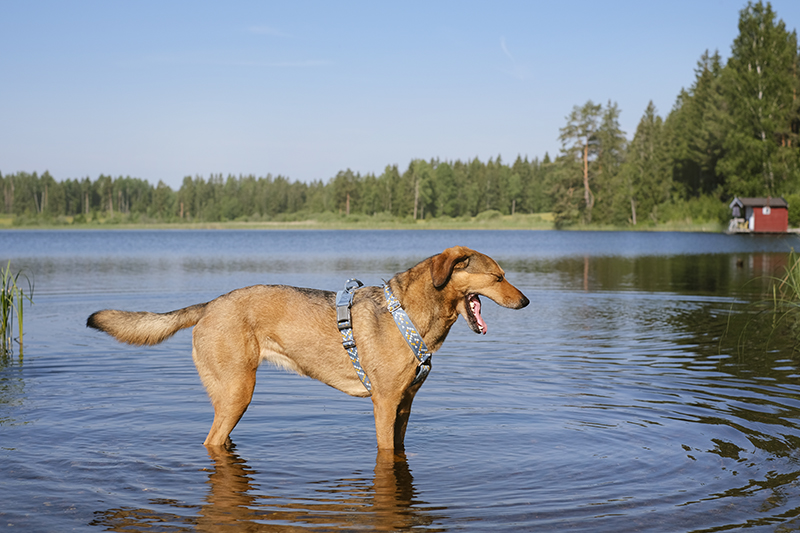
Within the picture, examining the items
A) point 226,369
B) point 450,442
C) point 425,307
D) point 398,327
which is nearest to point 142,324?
point 226,369

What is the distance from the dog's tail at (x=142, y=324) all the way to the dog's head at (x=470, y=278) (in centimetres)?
249

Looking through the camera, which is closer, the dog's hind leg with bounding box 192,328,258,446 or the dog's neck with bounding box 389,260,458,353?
the dog's neck with bounding box 389,260,458,353

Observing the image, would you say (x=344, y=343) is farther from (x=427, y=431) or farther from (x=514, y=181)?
(x=514, y=181)

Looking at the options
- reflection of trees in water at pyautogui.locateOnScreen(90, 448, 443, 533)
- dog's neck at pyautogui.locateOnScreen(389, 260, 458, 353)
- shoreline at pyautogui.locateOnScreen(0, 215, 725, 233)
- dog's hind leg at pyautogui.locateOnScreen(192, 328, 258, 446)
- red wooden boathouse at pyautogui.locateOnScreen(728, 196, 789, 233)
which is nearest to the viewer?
reflection of trees in water at pyautogui.locateOnScreen(90, 448, 443, 533)

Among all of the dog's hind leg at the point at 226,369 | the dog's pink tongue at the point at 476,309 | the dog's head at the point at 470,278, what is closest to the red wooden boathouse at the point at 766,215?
the dog's pink tongue at the point at 476,309

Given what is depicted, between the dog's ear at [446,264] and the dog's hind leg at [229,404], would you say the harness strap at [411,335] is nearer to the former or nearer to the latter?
the dog's ear at [446,264]

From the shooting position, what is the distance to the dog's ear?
22.2ft

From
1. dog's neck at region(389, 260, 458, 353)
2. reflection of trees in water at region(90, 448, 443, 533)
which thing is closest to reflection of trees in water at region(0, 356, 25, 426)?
reflection of trees in water at region(90, 448, 443, 533)

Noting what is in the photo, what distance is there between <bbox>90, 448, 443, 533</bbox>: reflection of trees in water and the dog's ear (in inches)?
71.0

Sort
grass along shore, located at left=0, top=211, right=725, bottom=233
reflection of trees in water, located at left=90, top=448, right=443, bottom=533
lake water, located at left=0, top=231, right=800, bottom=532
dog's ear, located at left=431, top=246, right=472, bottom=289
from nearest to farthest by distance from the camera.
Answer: reflection of trees in water, located at left=90, top=448, right=443, bottom=533
lake water, located at left=0, top=231, right=800, bottom=532
dog's ear, located at left=431, top=246, right=472, bottom=289
grass along shore, located at left=0, top=211, right=725, bottom=233

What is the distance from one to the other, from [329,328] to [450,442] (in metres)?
2.21

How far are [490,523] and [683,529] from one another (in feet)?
4.96

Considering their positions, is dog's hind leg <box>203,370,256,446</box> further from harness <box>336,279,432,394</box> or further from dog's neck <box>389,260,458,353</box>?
dog's neck <box>389,260,458,353</box>

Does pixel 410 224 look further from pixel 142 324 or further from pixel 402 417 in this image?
pixel 142 324
